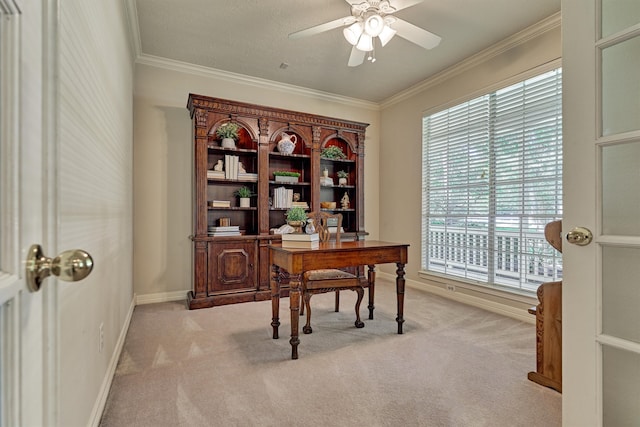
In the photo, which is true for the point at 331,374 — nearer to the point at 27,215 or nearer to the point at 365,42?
the point at 27,215

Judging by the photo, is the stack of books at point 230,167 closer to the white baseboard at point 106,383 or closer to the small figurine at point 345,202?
the small figurine at point 345,202

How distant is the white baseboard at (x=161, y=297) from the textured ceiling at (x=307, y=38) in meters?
2.69

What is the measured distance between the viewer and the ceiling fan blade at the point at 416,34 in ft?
7.91

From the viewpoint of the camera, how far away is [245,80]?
4.11 metres

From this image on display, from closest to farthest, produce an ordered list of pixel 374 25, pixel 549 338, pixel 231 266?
pixel 549 338
pixel 374 25
pixel 231 266

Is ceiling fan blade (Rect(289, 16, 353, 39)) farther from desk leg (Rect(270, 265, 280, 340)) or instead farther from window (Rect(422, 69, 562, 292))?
window (Rect(422, 69, 562, 292))

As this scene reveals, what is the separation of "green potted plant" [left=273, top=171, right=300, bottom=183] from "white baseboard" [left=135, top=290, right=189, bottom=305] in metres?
1.77

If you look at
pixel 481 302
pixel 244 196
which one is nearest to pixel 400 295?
pixel 481 302

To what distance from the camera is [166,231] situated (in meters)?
3.67

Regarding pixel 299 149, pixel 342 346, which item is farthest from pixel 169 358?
pixel 299 149

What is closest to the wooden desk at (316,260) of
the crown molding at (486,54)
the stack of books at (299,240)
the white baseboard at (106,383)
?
the stack of books at (299,240)

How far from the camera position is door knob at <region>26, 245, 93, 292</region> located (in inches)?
20.9

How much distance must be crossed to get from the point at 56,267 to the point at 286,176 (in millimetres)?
3619

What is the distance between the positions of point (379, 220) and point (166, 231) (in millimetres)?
3105
